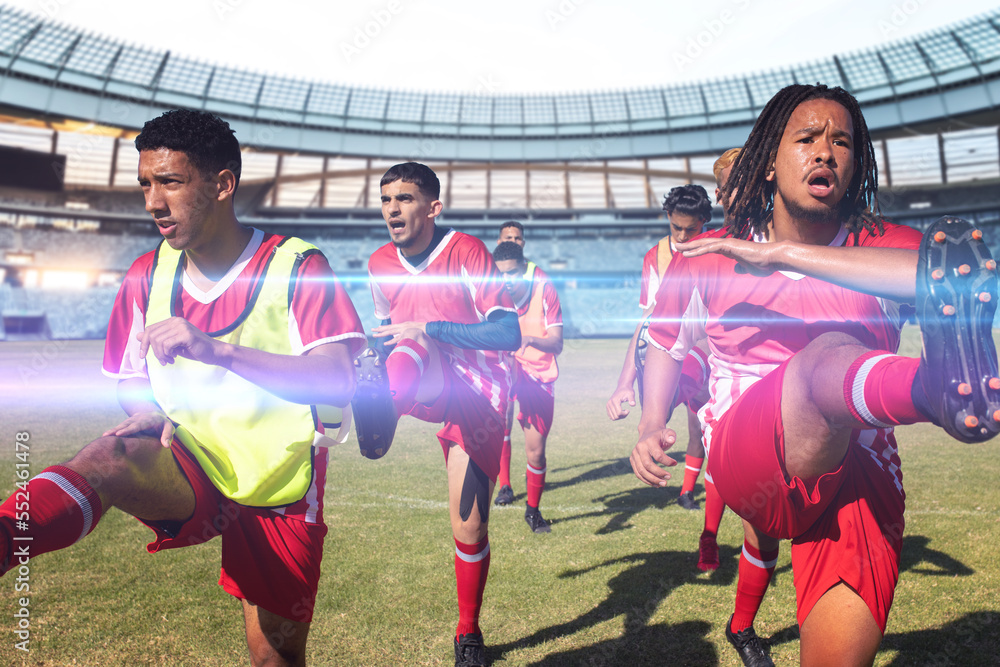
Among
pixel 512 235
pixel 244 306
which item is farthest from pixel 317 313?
pixel 512 235

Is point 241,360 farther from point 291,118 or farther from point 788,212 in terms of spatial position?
point 291,118

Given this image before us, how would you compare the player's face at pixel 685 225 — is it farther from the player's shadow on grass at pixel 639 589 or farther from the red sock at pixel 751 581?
the red sock at pixel 751 581

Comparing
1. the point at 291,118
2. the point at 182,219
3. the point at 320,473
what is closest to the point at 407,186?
the point at 182,219

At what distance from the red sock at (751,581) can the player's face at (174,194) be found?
2445mm

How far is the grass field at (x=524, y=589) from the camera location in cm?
275

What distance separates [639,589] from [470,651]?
3.80 feet

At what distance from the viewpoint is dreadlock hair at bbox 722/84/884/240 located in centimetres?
204

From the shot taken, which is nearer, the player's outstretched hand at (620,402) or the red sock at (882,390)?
the red sock at (882,390)

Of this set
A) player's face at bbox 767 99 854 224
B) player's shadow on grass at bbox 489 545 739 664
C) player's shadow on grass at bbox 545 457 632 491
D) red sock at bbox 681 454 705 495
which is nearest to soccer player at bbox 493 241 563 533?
player's shadow on grass at bbox 545 457 632 491

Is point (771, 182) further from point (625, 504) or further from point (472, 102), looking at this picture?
point (472, 102)

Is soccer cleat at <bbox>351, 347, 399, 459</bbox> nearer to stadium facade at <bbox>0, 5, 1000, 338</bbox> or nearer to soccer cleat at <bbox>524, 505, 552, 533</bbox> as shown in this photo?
soccer cleat at <bbox>524, 505, 552, 533</bbox>

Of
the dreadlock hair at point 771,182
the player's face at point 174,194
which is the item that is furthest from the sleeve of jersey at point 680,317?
the player's face at point 174,194

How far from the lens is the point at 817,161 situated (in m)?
1.90

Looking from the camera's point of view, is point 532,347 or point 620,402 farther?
point 532,347
